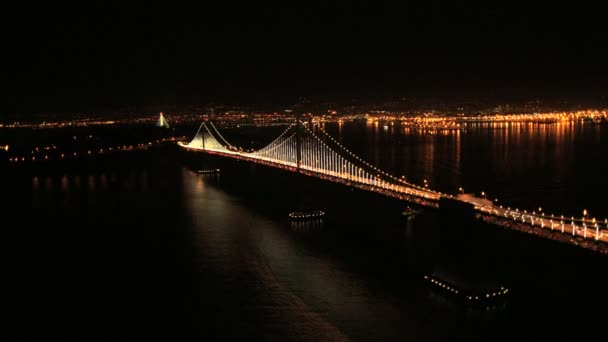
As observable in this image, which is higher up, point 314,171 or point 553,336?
point 314,171

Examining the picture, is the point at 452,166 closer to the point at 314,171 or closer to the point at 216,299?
the point at 314,171

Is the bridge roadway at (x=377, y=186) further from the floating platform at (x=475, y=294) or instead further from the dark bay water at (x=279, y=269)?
the floating platform at (x=475, y=294)

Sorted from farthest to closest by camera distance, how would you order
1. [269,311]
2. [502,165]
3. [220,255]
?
[502,165] → [220,255] → [269,311]

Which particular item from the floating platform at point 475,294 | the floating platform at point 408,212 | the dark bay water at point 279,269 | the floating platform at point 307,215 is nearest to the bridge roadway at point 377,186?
the floating platform at point 408,212

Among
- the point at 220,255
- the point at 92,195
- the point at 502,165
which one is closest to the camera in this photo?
the point at 220,255

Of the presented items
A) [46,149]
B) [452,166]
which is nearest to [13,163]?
[46,149]

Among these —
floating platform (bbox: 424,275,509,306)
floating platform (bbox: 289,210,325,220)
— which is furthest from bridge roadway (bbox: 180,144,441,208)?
A: floating platform (bbox: 424,275,509,306)

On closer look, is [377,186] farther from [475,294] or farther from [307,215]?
[475,294]

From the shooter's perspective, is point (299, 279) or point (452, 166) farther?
point (452, 166)
